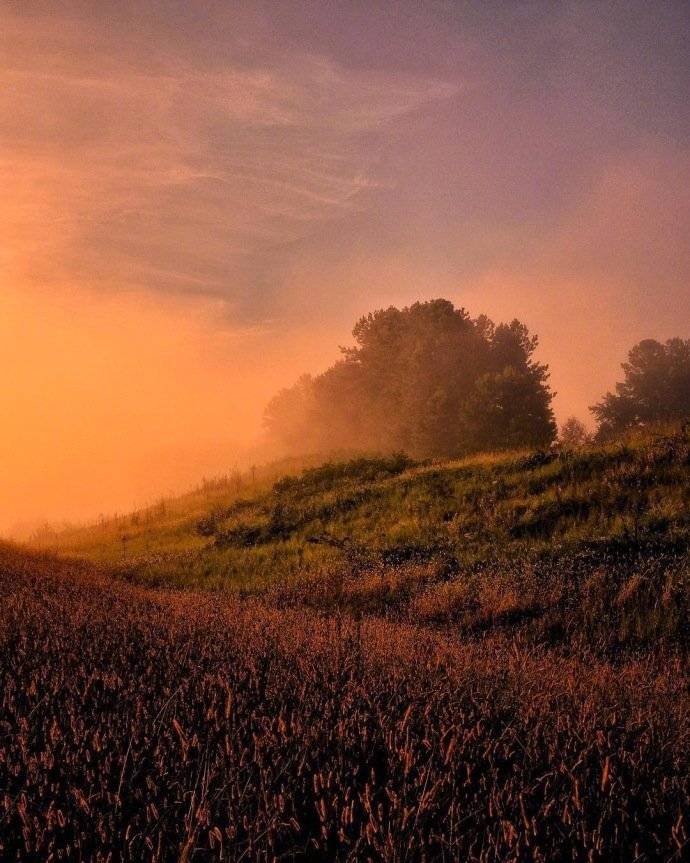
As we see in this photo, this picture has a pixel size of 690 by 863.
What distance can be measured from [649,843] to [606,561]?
6.97 meters

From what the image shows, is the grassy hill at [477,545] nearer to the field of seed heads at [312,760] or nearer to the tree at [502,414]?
the field of seed heads at [312,760]

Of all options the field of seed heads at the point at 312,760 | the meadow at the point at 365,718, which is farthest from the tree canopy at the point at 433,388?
the field of seed heads at the point at 312,760

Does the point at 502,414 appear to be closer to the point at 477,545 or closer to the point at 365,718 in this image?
the point at 477,545

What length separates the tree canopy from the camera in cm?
3120

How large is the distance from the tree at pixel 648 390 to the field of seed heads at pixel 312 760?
44918mm

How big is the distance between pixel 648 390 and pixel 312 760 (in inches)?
1951

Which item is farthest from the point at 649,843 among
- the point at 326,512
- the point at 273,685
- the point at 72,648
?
the point at 326,512

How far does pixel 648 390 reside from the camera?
45750 millimetres

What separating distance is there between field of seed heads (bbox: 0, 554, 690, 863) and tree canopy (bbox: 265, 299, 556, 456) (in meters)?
27.4

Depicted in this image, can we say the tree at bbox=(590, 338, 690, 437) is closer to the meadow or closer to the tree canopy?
the tree canopy

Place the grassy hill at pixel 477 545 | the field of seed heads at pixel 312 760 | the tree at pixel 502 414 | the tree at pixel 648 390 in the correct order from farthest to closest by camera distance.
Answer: the tree at pixel 648 390, the tree at pixel 502 414, the grassy hill at pixel 477 545, the field of seed heads at pixel 312 760

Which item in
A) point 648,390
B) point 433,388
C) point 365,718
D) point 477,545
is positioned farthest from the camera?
point 648,390

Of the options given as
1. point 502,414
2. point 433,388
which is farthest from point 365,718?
point 433,388

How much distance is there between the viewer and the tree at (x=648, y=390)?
44.8 meters
